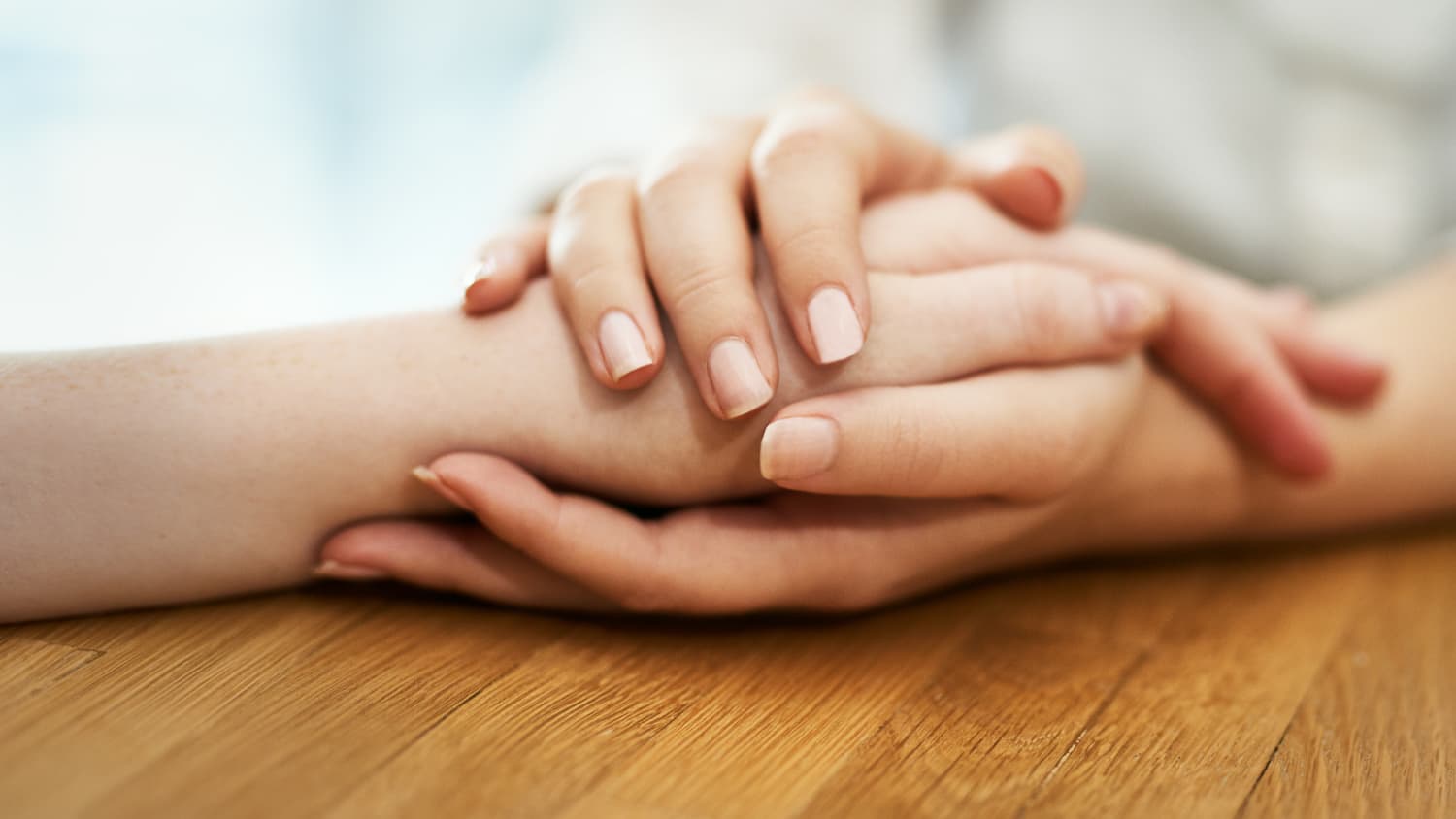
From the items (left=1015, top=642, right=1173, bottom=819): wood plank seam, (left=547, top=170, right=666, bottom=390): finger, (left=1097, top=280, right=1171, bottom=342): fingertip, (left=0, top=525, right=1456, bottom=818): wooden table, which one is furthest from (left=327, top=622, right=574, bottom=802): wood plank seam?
(left=1097, top=280, right=1171, bottom=342): fingertip

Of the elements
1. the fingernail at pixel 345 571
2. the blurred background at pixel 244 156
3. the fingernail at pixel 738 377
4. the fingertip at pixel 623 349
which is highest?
the blurred background at pixel 244 156

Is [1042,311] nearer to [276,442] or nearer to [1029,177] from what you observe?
[1029,177]

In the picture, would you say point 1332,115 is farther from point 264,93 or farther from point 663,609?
point 264,93

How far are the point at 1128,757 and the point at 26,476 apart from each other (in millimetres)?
538

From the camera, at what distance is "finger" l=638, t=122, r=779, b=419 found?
20.8 inches

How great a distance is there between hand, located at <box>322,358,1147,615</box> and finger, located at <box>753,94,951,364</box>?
0.06m

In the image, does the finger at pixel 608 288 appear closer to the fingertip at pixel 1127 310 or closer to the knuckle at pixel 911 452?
the knuckle at pixel 911 452

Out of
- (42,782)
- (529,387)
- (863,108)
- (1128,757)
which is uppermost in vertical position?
(863,108)

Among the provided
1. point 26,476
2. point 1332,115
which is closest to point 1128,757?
point 26,476

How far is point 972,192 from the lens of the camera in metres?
0.70

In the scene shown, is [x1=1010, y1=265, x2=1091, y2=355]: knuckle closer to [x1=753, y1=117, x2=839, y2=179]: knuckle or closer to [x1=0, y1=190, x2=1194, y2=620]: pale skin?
[x1=0, y1=190, x2=1194, y2=620]: pale skin

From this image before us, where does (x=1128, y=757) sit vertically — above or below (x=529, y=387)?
below

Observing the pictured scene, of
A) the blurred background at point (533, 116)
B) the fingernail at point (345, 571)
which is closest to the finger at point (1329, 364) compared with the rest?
the blurred background at point (533, 116)

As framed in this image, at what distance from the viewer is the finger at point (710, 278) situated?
53 cm
